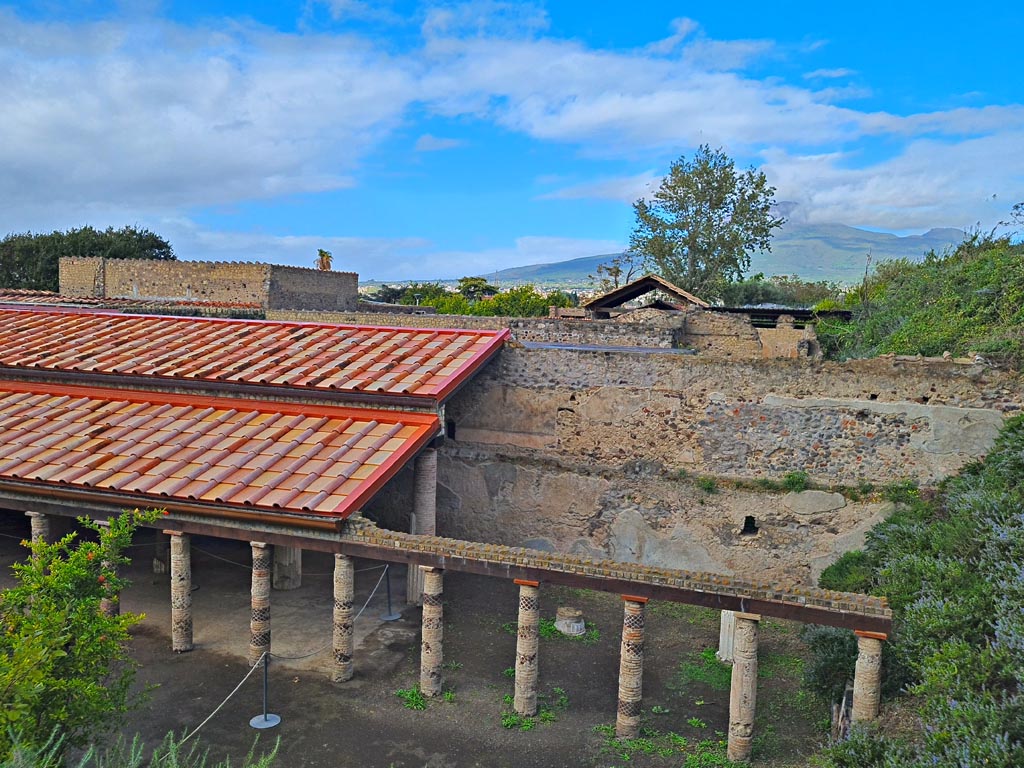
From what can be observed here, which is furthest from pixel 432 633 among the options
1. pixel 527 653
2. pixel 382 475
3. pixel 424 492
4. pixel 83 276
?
pixel 83 276

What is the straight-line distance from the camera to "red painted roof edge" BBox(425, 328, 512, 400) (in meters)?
11.0

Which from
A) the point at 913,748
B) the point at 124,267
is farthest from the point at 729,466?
the point at 124,267

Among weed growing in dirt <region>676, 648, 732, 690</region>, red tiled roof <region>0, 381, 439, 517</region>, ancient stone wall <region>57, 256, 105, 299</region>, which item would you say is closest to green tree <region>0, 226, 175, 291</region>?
ancient stone wall <region>57, 256, 105, 299</region>

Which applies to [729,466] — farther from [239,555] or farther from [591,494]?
[239,555]

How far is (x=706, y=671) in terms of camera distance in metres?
10.1

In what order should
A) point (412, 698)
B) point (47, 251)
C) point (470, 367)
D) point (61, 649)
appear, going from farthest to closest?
point (47, 251) < point (470, 367) < point (412, 698) < point (61, 649)

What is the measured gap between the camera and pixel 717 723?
28.9 ft

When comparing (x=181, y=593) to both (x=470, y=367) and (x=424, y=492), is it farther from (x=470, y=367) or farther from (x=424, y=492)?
(x=470, y=367)

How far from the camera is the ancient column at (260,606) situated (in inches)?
384

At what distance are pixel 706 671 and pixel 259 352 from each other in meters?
8.45

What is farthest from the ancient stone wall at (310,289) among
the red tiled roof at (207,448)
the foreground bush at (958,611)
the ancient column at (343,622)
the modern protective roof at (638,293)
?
the foreground bush at (958,611)

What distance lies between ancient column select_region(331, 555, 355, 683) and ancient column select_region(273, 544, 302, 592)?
3.41 metres

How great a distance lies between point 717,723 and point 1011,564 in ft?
11.9

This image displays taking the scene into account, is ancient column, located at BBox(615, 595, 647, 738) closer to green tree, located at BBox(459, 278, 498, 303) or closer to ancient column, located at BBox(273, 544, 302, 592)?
ancient column, located at BBox(273, 544, 302, 592)
